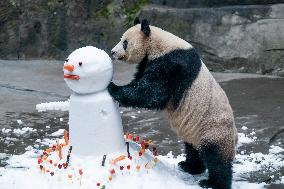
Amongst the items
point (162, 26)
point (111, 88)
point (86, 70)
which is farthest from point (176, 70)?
point (162, 26)

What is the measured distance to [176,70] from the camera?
14.7 feet

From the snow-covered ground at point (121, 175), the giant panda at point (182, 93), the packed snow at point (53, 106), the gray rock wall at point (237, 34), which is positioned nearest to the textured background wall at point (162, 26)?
the gray rock wall at point (237, 34)

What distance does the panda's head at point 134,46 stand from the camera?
4551 millimetres

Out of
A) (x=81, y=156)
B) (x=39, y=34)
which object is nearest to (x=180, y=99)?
(x=81, y=156)

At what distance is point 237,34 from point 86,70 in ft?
18.8

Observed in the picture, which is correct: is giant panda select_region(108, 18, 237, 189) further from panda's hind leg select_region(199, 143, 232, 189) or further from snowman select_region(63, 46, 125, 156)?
snowman select_region(63, 46, 125, 156)

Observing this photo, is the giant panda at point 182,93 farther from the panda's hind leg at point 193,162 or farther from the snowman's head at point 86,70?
the panda's hind leg at point 193,162

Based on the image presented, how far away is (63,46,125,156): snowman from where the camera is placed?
441 cm

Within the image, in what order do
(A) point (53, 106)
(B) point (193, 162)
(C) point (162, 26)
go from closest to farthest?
1. (B) point (193, 162)
2. (A) point (53, 106)
3. (C) point (162, 26)

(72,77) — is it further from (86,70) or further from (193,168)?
(193,168)

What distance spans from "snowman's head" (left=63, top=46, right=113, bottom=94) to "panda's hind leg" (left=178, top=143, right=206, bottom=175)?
102 centimetres

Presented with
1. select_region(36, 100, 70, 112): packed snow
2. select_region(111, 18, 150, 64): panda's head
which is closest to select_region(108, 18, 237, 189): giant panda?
select_region(111, 18, 150, 64): panda's head

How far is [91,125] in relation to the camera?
4.45 m

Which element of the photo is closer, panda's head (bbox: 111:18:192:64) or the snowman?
the snowman
